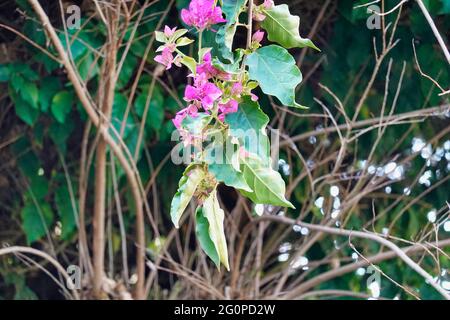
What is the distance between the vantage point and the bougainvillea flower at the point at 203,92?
0.95m

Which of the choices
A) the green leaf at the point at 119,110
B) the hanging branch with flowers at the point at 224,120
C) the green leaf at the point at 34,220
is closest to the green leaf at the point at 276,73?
the hanging branch with flowers at the point at 224,120

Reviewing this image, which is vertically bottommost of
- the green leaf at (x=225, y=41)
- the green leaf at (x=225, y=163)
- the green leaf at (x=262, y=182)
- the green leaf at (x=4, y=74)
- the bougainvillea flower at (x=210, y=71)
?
the green leaf at (x=262, y=182)

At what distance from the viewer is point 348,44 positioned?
2.09 metres

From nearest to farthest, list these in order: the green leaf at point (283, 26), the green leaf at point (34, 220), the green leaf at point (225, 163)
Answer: the green leaf at point (225, 163), the green leaf at point (283, 26), the green leaf at point (34, 220)

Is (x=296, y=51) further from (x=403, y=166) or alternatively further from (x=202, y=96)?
(x=202, y=96)

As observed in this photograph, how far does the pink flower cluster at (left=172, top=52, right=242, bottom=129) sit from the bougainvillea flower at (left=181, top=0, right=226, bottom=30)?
1.7 inches

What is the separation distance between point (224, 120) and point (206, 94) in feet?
0.15

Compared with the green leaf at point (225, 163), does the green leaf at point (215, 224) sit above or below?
below

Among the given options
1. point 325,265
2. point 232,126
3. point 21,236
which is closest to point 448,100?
point 325,265

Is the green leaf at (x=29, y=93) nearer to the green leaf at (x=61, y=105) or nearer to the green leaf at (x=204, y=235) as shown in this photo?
the green leaf at (x=61, y=105)

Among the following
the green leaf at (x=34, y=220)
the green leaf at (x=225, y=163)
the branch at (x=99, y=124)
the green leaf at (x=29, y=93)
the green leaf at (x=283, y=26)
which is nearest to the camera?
the green leaf at (x=225, y=163)

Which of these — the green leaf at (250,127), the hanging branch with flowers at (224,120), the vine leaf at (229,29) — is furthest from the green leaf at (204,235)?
the vine leaf at (229,29)

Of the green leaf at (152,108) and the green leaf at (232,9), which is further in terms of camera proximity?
the green leaf at (152,108)

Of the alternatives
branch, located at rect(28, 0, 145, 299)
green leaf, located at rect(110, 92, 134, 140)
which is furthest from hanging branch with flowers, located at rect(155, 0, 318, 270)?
green leaf, located at rect(110, 92, 134, 140)
